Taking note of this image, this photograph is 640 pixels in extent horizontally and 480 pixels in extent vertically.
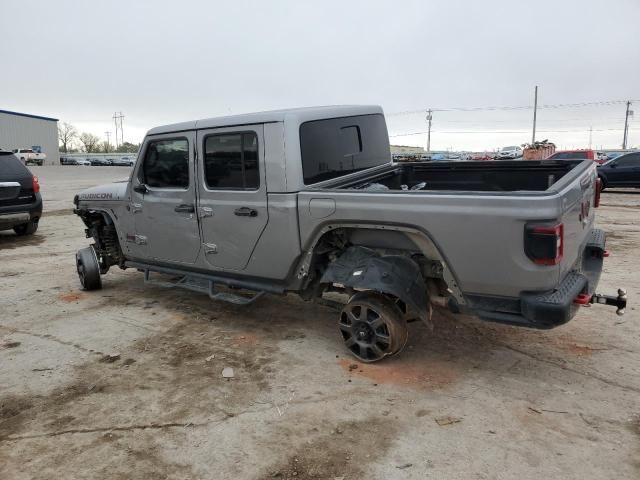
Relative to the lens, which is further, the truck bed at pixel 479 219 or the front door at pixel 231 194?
the front door at pixel 231 194

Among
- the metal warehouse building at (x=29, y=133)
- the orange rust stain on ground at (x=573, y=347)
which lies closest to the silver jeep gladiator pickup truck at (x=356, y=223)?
the orange rust stain on ground at (x=573, y=347)

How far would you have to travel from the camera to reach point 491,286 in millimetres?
3275

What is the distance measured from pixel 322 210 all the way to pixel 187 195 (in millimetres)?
1640

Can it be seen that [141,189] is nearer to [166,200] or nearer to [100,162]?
[166,200]

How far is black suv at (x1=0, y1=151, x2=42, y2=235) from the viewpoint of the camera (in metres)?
9.10

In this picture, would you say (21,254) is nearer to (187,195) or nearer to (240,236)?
(187,195)

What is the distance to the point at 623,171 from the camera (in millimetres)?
17422

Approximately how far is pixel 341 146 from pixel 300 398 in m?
2.29

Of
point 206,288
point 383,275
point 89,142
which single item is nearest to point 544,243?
point 383,275

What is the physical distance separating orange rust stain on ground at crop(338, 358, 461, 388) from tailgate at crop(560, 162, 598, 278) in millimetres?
1110

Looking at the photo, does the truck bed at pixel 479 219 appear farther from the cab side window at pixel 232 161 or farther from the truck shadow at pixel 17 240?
the truck shadow at pixel 17 240

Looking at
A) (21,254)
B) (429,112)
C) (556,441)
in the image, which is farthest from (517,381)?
(429,112)

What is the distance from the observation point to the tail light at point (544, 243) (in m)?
2.96

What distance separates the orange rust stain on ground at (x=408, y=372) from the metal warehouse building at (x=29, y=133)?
2613 inches
